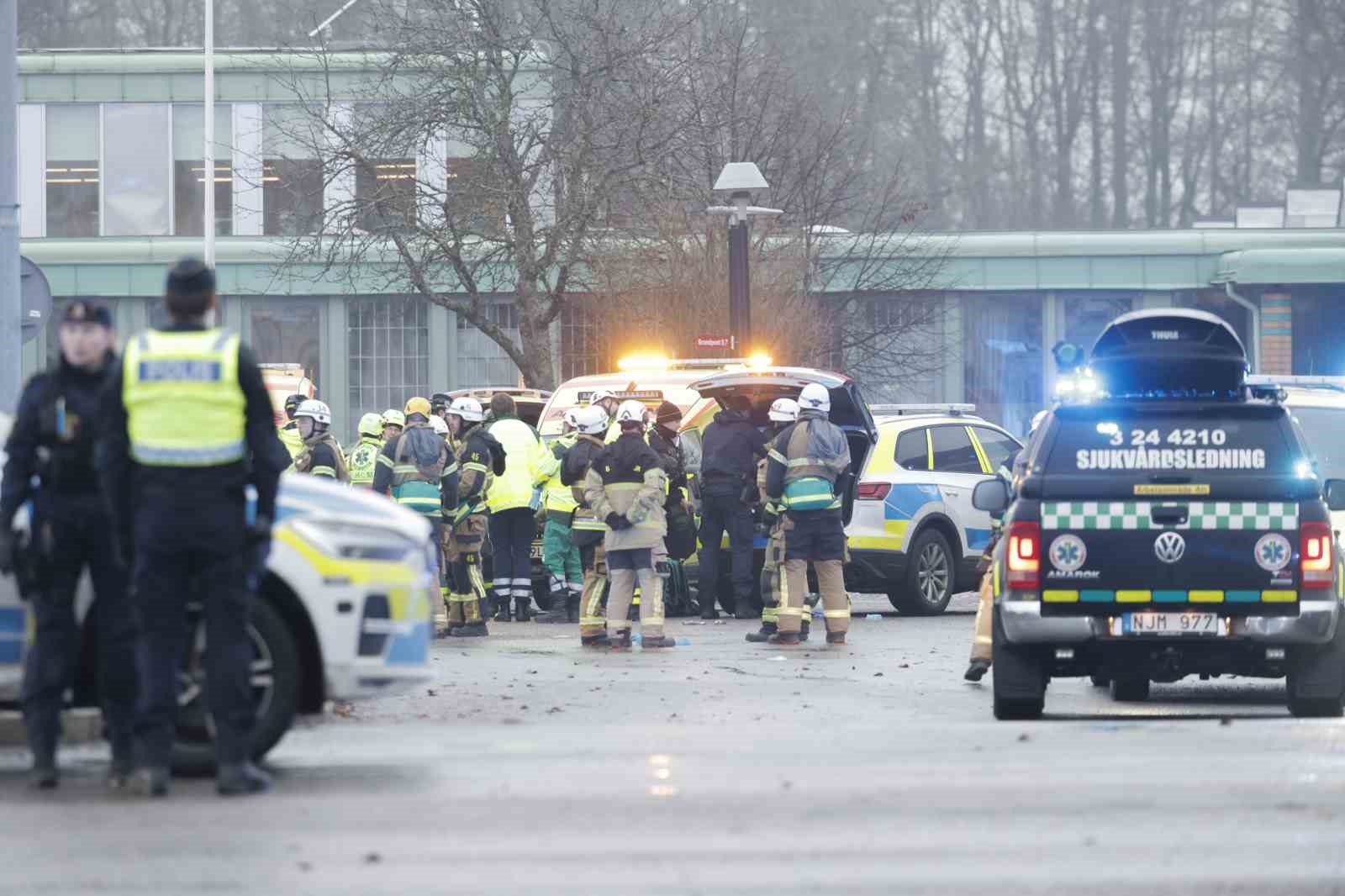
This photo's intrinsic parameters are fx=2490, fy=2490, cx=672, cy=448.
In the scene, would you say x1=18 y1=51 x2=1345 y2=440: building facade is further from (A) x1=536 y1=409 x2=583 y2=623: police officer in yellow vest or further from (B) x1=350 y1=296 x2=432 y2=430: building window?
(A) x1=536 y1=409 x2=583 y2=623: police officer in yellow vest

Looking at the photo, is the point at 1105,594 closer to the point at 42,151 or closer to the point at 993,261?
the point at 993,261

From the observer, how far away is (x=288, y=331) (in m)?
43.8

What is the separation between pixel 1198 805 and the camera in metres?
8.42

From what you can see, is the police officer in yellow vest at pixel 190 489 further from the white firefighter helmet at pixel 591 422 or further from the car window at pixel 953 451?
the car window at pixel 953 451

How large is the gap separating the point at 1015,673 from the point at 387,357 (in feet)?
106

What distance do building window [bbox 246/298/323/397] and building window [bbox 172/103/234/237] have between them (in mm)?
1782

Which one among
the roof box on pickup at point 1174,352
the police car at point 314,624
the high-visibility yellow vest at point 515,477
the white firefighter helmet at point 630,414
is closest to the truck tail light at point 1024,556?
the roof box on pickup at point 1174,352

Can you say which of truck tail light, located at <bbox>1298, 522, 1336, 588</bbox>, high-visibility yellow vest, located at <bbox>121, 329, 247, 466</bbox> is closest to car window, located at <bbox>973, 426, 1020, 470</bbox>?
→ truck tail light, located at <bbox>1298, 522, 1336, 588</bbox>

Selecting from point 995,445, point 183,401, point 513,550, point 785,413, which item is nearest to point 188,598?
point 183,401

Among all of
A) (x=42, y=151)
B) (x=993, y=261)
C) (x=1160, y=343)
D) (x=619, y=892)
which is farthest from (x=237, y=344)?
(x=42, y=151)

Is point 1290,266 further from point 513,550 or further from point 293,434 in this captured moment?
point 293,434

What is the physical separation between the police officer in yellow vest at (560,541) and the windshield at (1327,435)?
5529 millimetres

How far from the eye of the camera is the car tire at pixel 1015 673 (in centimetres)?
1224

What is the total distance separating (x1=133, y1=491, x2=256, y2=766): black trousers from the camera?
8.38 meters
